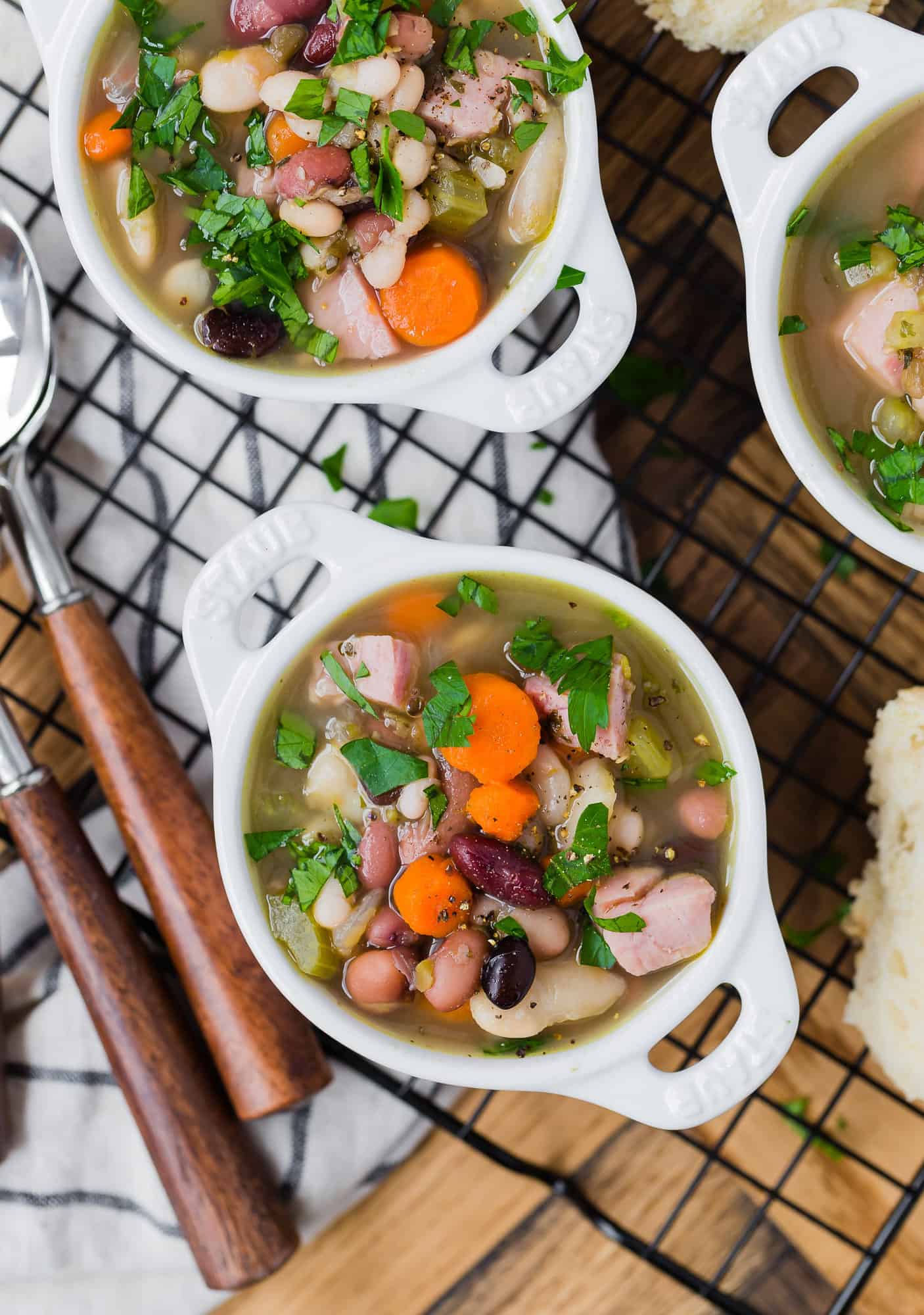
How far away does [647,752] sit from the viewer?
4.71 ft

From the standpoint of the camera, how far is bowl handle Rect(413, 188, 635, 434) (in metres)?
1.43

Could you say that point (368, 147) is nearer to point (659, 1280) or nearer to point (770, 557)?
point (770, 557)

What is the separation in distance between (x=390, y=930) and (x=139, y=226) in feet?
3.15

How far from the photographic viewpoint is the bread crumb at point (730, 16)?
161cm

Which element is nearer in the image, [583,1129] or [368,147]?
[368,147]

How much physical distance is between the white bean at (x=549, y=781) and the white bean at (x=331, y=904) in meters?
0.27

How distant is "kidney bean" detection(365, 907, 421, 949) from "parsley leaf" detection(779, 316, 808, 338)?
34.6 inches

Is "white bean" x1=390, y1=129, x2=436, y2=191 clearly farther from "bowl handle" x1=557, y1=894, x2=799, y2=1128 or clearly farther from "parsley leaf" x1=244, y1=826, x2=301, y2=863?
"bowl handle" x1=557, y1=894, x2=799, y2=1128

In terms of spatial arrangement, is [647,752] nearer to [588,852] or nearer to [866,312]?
[588,852]

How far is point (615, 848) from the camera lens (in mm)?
1447

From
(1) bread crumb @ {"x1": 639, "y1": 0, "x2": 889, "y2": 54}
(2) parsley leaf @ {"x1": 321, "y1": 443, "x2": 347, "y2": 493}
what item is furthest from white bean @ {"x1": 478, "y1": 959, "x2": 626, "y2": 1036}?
(1) bread crumb @ {"x1": 639, "y1": 0, "x2": 889, "y2": 54}

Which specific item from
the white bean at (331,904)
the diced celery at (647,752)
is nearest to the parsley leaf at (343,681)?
the white bean at (331,904)

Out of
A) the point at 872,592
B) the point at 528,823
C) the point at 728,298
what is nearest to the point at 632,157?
the point at 728,298

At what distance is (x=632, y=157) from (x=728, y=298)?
0.86 feet
